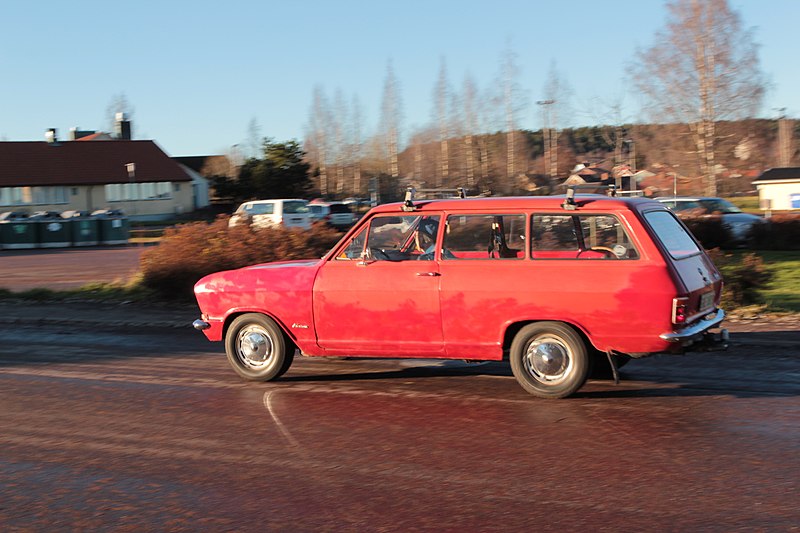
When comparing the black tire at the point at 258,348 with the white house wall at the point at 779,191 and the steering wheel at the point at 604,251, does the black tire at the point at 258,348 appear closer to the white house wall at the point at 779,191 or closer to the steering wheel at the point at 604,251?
the steering wheel at the point at 604,251

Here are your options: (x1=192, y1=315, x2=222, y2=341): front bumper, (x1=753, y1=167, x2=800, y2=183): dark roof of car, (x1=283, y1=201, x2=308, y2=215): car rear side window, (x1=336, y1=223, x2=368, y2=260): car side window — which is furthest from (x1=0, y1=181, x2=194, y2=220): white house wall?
(x1=336, y1=223, x2=368, y2=260): car side window

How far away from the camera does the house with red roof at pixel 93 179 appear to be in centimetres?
6138

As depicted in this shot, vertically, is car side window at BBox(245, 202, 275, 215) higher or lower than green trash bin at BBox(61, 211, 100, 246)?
higher

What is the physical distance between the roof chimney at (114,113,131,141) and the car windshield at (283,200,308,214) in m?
52.1

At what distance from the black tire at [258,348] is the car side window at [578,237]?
2682 millimetres

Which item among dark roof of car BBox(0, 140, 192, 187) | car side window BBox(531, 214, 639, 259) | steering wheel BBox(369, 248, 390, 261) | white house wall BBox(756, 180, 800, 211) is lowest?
steering wheel BBox(369, 248, 390, 261)

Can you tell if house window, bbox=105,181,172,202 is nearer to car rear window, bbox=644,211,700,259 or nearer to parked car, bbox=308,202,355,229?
parked car, bbox=308,202,355,229

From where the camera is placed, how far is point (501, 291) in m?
7.67

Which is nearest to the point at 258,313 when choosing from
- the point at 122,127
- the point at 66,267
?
the point at 66,267

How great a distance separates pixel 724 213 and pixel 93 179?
1881 inches

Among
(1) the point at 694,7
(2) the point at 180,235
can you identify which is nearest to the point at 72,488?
(2) the point at 180,235

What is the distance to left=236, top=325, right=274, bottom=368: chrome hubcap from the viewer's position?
348 inches

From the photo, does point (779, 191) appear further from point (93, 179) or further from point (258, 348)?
point (258, 348)

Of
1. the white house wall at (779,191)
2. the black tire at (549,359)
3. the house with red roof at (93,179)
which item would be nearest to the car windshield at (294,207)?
the black tire at (549,359)
